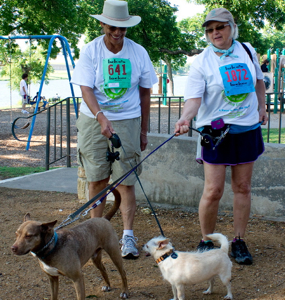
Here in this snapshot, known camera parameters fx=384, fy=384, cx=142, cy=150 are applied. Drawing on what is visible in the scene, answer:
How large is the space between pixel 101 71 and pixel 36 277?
72.5 inches

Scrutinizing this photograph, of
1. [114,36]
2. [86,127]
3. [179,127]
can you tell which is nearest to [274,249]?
[179,127]

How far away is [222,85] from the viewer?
313 centimetres

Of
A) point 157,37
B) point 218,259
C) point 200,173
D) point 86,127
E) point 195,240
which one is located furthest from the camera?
point 157,37

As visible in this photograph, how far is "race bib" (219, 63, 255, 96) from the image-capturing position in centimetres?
312

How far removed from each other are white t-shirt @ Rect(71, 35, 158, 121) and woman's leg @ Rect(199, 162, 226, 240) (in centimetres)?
88

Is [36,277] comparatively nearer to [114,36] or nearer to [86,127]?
[86,127]

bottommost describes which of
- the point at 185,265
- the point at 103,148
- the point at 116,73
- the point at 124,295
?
the point at 124,295

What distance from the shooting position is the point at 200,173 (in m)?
4.65

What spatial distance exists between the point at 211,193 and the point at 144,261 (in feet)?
2.92

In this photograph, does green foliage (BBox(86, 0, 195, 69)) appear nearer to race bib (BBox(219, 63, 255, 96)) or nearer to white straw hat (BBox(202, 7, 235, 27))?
white straw hat (BBox(202, 7, 235, 27))

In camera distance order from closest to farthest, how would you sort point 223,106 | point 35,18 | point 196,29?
point 223,106 < point 35,18 < point 196,29

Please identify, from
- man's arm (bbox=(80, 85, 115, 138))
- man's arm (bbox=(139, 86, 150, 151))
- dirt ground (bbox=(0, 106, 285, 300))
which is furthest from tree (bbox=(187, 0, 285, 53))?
man's arm (bbox=(80, 85, 115, 138))

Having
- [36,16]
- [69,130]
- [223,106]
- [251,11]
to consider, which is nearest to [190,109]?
[223,106]

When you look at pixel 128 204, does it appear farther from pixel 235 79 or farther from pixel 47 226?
pixel 235 79
